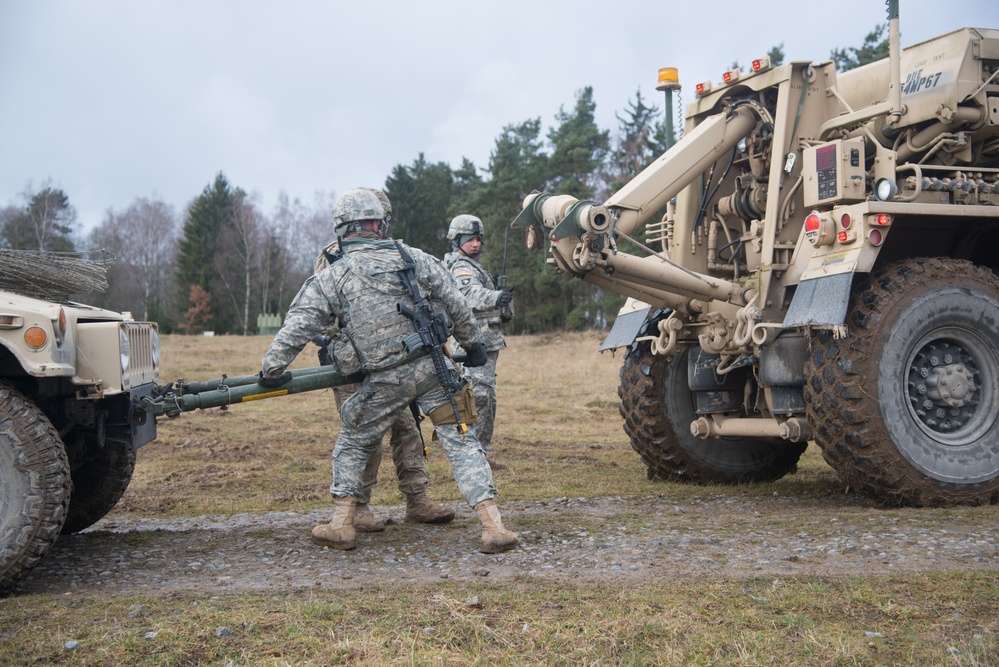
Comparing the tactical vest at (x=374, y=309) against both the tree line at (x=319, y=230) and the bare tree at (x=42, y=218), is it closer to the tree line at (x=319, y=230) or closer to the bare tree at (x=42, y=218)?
the tree line at (x=319, y=230)

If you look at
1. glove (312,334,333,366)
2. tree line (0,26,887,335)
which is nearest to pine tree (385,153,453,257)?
tree line (0,26,887,335)

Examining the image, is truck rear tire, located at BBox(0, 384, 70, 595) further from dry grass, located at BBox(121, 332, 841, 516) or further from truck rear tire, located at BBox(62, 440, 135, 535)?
dry grass, located at BBox(121, 332, 841, 516)

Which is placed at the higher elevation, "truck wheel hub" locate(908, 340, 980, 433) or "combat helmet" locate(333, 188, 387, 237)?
"combat helmet" locate(333, 188, 387, 237)

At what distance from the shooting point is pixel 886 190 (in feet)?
20.8

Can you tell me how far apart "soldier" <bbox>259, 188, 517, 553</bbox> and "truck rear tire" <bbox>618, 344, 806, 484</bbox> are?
2510 millimetres

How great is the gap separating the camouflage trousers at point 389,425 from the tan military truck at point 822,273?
64.2 inches

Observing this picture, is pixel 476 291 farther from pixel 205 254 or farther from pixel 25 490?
pixel 205 254

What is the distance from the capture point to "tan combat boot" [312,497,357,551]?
563 cm

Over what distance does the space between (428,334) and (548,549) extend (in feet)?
4.38

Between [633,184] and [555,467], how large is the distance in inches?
119

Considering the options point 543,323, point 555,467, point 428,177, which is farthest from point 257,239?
point 555,467

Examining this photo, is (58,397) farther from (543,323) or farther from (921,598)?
(543,323)

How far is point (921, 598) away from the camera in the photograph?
13.5 ft

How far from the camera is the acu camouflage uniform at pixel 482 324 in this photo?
25.3ft
